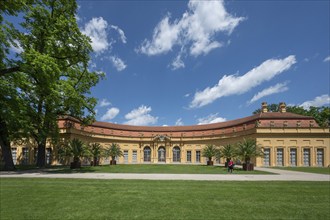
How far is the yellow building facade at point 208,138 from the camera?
3800cm

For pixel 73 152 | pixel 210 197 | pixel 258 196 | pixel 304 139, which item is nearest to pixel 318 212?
pixel 258 196

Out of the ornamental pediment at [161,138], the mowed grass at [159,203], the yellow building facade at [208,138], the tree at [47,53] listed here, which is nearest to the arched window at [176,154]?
the yellow building facade at [208,138]

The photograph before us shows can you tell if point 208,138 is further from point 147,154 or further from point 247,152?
point 247,152

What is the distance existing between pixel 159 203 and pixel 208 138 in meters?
43.4

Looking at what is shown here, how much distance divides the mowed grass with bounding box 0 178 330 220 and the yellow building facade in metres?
27.9

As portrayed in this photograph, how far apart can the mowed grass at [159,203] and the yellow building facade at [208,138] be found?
27858 mm

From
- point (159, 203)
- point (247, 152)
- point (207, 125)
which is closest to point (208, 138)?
point (207, 125)

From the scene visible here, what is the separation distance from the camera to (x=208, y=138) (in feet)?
167

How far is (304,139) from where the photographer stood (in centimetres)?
3850

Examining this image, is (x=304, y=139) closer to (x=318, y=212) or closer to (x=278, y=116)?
(x=278, y=116)

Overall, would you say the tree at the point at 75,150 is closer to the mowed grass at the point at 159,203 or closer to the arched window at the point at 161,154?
the mowed grass at the point at 159,203

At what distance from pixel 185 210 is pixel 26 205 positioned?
5655 mm

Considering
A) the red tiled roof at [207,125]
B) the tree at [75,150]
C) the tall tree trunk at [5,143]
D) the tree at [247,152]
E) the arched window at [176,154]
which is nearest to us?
the tall tree trunk at [5,143]

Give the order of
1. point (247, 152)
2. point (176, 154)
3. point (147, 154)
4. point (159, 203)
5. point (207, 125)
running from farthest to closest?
point (207, 125) → point (147, 154) → point (176, 154) → point (247, 152) → point (159, 203)
